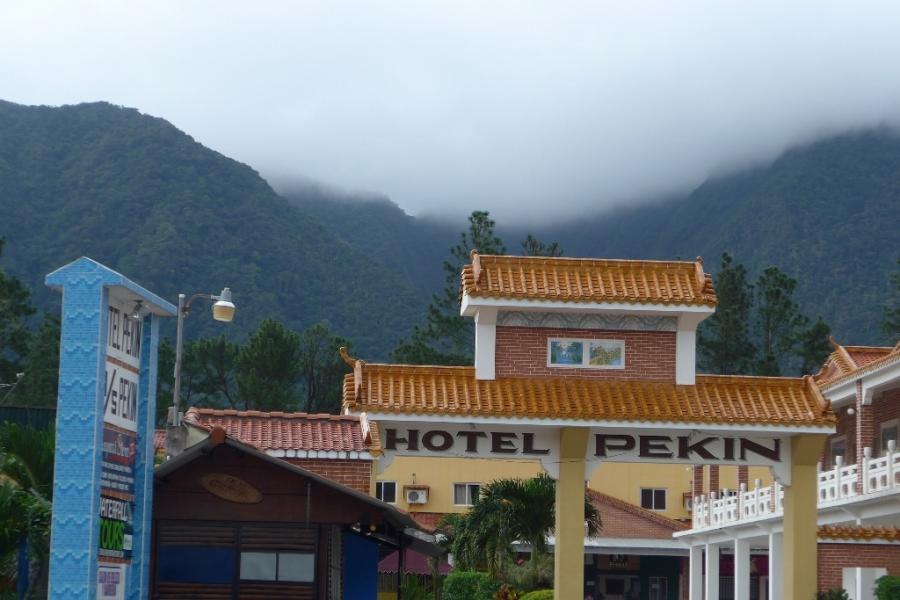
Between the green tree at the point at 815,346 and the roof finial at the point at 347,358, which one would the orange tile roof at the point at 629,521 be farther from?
the roof finial at the point at 347,358

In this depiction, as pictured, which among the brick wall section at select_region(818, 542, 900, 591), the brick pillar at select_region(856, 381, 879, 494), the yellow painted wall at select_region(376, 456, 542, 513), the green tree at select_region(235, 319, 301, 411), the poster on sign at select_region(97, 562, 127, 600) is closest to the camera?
the poster on sign at select_region(97, 562, 127, 600)

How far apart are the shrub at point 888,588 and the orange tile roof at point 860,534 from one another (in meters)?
2.70


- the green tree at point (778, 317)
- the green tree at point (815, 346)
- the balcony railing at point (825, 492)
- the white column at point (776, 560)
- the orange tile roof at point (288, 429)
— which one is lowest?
the white column at point (776, 560)

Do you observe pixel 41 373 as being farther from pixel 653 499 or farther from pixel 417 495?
pixel 653 499

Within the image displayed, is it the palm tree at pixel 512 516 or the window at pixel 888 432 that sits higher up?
the window at pixel 888 432

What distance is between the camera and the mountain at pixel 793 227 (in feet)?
366

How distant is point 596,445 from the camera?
27.2 m

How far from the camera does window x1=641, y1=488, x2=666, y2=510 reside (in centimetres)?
6119

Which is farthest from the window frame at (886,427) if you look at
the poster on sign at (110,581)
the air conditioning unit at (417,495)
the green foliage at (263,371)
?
the green foliage at (263,371)

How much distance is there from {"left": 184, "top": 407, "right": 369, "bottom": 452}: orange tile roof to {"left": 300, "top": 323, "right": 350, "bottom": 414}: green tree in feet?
135

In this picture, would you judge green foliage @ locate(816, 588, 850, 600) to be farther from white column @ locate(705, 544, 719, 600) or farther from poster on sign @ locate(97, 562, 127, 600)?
white column @ locate(705, 544, 719, 600)

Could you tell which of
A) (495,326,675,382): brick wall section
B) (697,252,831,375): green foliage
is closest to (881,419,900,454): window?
(495,326,675,382): brick wall section

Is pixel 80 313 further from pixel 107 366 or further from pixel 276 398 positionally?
pixel 276 398

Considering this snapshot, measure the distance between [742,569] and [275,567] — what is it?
25.1 meters
